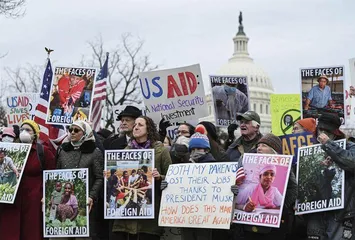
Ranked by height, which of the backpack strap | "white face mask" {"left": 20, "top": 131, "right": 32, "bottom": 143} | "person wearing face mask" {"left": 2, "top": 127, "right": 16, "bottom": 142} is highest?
"person wearing face mask" {"left": 2, "top": 127, "right": 16, "bottom": 142}

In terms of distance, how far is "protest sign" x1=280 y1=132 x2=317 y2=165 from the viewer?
890cm

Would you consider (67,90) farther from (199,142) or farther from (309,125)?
(309,125)

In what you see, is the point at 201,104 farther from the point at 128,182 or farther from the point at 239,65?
the point at 239,65

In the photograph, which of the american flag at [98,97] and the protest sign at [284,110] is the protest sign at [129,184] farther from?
the protest sign at [284,110]

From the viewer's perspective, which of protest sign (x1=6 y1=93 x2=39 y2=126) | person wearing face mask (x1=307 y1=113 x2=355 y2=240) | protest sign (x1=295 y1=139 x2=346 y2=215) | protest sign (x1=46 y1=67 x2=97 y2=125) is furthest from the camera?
protest sign (x1=6 y1=93 x2=39 y2=126)

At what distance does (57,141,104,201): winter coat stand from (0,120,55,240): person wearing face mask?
0.46 meters

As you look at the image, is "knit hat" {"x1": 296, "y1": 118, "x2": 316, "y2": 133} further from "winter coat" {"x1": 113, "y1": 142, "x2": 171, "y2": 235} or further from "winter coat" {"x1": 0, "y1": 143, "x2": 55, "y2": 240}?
"winter coat" {"x1": 0, "y1": 143, "x2": 55, "y2": 240}

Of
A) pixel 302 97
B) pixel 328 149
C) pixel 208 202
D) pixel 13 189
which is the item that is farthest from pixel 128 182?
pixel 302 97

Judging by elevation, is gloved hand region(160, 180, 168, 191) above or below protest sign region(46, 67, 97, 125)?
below

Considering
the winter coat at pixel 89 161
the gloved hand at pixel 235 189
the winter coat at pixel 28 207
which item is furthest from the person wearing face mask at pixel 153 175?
the winter coat at pixel 28 207

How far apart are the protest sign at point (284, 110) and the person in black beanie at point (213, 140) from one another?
14.9 feet

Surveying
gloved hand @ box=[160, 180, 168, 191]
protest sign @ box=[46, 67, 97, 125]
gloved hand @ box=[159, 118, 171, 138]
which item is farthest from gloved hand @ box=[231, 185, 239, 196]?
gloved hand @ box=[159, 118, 171, 138]

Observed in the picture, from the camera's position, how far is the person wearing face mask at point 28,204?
9414 millimetres

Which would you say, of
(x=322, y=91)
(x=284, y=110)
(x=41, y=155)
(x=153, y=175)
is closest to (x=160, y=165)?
(x=153, y=175)
